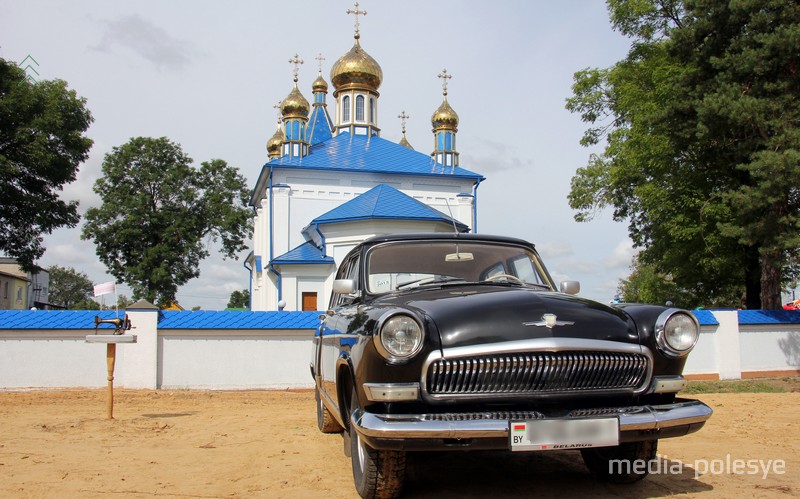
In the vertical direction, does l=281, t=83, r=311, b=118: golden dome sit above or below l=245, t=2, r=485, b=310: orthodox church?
above

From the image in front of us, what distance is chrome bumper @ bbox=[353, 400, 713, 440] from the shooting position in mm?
3393

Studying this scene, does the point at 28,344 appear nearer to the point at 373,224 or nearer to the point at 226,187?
the point at 373,224

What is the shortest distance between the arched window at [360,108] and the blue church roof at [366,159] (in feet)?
3.56

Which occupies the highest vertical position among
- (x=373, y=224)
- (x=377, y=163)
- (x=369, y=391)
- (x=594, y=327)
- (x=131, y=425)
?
(x=377, y=163)

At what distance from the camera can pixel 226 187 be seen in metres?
46.4

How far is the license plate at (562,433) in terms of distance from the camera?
3472 mm

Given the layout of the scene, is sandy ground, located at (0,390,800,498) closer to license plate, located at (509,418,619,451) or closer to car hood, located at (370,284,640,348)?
license plate, located at (509,418,619,451)

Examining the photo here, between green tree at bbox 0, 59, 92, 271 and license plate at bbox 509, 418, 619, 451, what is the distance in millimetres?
28488

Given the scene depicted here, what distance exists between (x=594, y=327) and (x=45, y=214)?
1229 inches

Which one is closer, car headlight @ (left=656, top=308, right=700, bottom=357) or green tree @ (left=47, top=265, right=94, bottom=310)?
car headlight @ (left=656, top=308, right=700, bottom=357)

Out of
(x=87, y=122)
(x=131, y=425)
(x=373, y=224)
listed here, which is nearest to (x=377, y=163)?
(x=373, y=224)

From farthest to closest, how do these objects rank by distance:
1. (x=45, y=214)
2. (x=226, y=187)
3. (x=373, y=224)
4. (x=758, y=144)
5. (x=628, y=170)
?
(x=226, y=187) < (x=45, y=214) < (x=373, y=224) < (x=628, y=170) < (x=758, y=144)

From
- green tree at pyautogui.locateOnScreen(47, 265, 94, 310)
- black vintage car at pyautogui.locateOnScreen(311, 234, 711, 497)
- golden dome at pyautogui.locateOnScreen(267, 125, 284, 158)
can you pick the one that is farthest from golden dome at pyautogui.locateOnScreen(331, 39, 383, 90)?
green tree at pyautogui.locateOnScreen(47, 265, 94, 310)

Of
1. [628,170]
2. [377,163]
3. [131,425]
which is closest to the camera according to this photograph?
[131,425]
